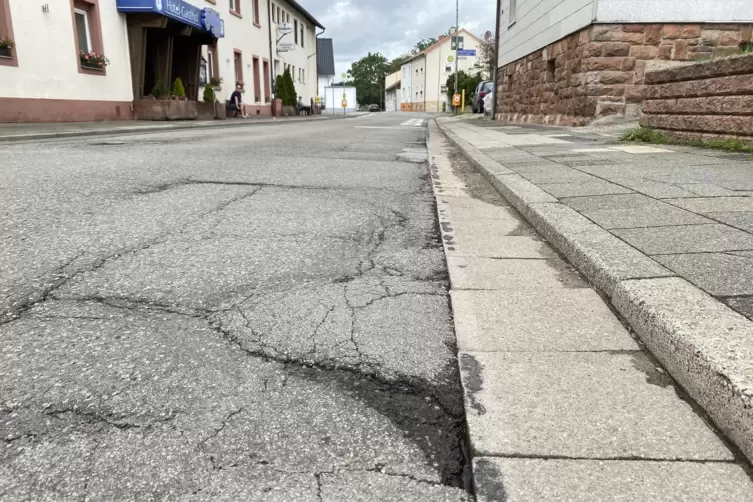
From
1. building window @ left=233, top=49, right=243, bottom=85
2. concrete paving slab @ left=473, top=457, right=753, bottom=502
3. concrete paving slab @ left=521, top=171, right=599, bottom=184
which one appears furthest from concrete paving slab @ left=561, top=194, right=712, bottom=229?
building window @ left=233, top=49, right=243, bottom=85

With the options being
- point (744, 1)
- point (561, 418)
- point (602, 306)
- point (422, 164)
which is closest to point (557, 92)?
point (744, 1)

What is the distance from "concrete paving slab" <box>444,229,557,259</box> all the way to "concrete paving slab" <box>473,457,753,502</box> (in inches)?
73.4

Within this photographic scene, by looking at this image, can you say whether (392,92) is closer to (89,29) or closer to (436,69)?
(436,69)

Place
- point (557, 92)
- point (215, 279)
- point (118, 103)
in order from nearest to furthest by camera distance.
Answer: point (215, 279)
point (557, 92)
point (118, 103)

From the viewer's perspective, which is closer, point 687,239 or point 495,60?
point 687,239

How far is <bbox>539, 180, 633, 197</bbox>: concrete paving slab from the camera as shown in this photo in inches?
176

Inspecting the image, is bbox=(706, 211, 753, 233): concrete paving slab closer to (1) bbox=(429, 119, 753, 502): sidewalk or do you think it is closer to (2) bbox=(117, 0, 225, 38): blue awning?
(1) bbox=(429, 119, 753, 502): sidewalk

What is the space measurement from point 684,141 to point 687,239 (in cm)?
555

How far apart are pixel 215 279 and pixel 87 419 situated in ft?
3.96

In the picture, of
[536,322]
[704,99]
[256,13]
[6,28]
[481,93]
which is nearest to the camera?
[536,322]

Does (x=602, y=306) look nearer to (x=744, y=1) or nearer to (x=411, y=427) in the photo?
(x=411, y=427)

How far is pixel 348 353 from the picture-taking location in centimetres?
204

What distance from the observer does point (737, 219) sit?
136 inches

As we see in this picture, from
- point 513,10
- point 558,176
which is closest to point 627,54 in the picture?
point 558,176
